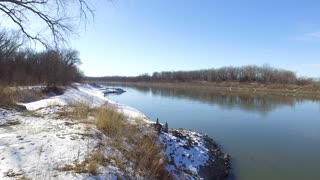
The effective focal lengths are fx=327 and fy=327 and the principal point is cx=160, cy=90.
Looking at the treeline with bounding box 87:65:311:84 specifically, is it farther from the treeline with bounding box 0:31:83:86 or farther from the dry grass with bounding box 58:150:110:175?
the dry grass with bounding box 58:150:110:175

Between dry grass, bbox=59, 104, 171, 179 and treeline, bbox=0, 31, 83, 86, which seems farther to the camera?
treeline, bbox=0, 31, 83, 86

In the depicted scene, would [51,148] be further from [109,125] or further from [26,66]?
[26,66]

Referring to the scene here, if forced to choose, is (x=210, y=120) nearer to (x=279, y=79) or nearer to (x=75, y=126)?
(x=75, y=126)

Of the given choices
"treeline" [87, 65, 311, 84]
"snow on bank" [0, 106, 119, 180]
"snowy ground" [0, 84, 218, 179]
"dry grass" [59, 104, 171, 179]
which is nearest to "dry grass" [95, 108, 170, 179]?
"dry grass" [59, 104, 171, 179]

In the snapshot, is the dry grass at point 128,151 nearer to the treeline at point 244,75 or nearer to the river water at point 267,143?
the river water at point 267,143

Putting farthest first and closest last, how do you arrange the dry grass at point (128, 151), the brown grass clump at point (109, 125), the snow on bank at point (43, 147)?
the brown grass clump at point (109, 125) < the dry grass at point (128, 151) < the snow on bank at point (43, 147)

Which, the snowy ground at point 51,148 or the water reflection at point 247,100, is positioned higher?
the snowy ground at point 51,148

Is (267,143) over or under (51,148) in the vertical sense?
under

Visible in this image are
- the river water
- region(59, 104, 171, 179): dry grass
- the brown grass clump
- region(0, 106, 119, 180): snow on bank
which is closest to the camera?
region(0, 106, 119, 180): snow on bank

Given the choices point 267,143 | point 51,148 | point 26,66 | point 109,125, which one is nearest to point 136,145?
point 109,125

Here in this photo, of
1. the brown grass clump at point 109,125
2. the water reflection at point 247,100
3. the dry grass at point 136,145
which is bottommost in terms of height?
the water reflection at point 247,100

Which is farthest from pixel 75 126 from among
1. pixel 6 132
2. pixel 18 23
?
pixel 18 23

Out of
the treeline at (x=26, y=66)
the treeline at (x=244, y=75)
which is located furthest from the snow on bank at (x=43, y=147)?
the treeline at (x=244, y=75)

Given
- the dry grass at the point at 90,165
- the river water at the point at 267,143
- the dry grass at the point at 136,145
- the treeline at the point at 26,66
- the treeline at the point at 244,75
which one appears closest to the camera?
the dry grass at the point at 90,165
